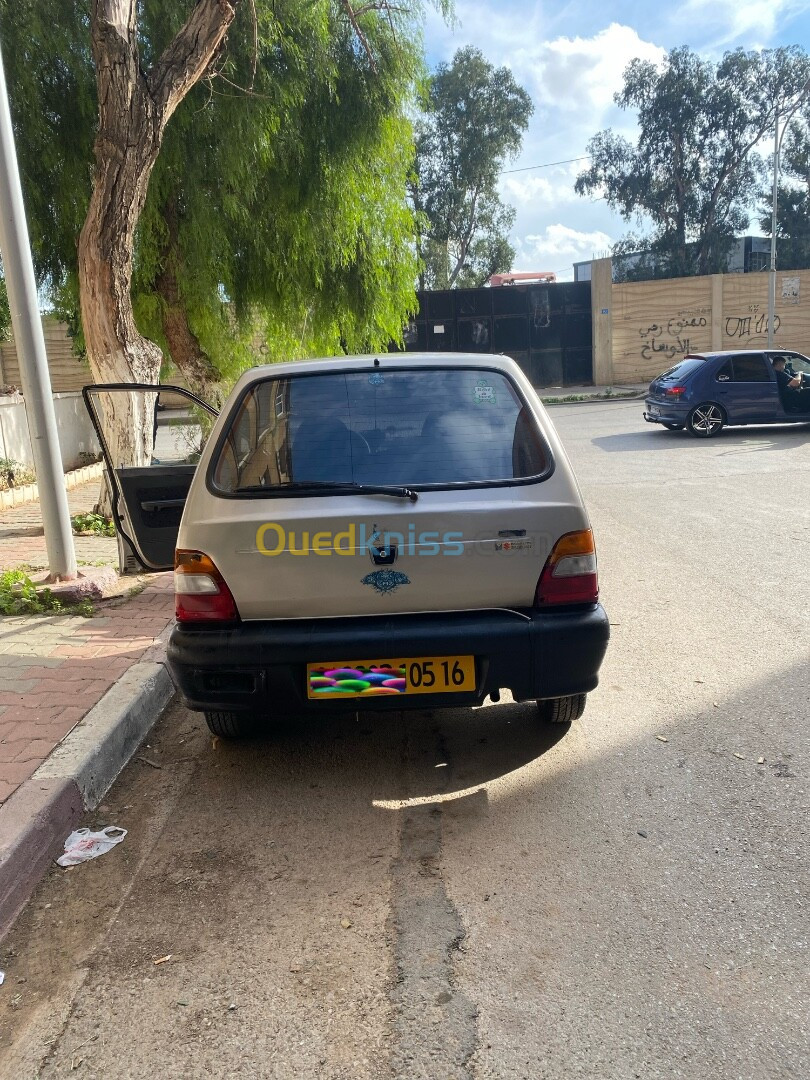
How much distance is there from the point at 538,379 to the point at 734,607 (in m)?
25.9

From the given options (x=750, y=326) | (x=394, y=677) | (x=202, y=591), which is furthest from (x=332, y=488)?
(x=750, y=326)

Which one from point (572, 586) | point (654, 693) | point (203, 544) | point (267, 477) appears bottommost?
point (654, 693)

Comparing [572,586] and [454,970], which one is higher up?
[572,586]

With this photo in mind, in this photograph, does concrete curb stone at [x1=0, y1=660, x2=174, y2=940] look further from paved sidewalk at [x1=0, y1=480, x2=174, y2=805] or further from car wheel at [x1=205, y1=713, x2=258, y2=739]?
car wheel at [x1=205, y1=713, x2=258, y2=739]

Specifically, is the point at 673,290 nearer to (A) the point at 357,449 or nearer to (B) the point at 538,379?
(B) the point at 538,379

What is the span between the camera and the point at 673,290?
29.8 m

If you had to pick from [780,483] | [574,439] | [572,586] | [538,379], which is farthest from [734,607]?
[538,379]

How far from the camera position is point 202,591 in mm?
3355

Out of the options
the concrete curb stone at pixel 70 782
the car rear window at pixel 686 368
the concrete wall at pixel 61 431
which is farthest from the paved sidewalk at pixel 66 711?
the car rear window at pixel 686 368

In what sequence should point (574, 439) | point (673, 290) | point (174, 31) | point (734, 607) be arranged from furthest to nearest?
point (673, 290)
point (574, 439)
point (174, 31)
point (734, 607)

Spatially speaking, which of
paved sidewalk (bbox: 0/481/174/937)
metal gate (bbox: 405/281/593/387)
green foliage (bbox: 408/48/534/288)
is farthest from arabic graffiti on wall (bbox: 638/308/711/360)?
paved sidewalk (bbox: 0/481/174/937)

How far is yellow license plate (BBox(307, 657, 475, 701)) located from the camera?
10.7 ft

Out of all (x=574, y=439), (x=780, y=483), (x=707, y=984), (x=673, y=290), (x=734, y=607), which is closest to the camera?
(x=707, y=984)

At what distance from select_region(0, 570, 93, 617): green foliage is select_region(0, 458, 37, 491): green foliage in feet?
16.4
